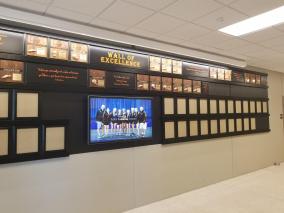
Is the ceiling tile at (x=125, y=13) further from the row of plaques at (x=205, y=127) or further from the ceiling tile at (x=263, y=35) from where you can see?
the row of plaques at (x=205, y=127)

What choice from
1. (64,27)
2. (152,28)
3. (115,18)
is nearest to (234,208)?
(152,28)

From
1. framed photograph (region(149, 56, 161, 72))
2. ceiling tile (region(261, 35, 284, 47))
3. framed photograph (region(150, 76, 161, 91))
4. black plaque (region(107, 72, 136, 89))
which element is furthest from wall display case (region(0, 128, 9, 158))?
ceiling tile (region(261, 35, 284, 47))

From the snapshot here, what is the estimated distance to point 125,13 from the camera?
9.47 feet

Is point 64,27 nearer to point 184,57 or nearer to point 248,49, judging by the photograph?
point 184,57

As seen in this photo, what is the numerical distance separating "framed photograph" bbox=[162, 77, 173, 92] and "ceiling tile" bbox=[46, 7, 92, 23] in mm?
1886

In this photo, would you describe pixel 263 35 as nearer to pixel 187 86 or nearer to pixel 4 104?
pixel 187 86

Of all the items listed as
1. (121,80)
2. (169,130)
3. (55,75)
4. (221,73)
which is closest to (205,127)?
(169,130)

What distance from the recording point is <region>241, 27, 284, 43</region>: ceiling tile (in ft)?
11.9

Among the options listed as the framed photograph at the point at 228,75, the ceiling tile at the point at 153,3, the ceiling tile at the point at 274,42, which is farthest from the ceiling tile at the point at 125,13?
the framed photograph at the point at 228,75

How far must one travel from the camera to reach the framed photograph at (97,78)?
3.57 m

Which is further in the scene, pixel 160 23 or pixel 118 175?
pixel 118 175

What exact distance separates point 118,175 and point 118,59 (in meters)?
1.90

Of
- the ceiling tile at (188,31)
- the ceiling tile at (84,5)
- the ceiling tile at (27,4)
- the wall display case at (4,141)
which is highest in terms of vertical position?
the ceiling tile at (188,31)

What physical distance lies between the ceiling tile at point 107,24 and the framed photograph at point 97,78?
0.70m
